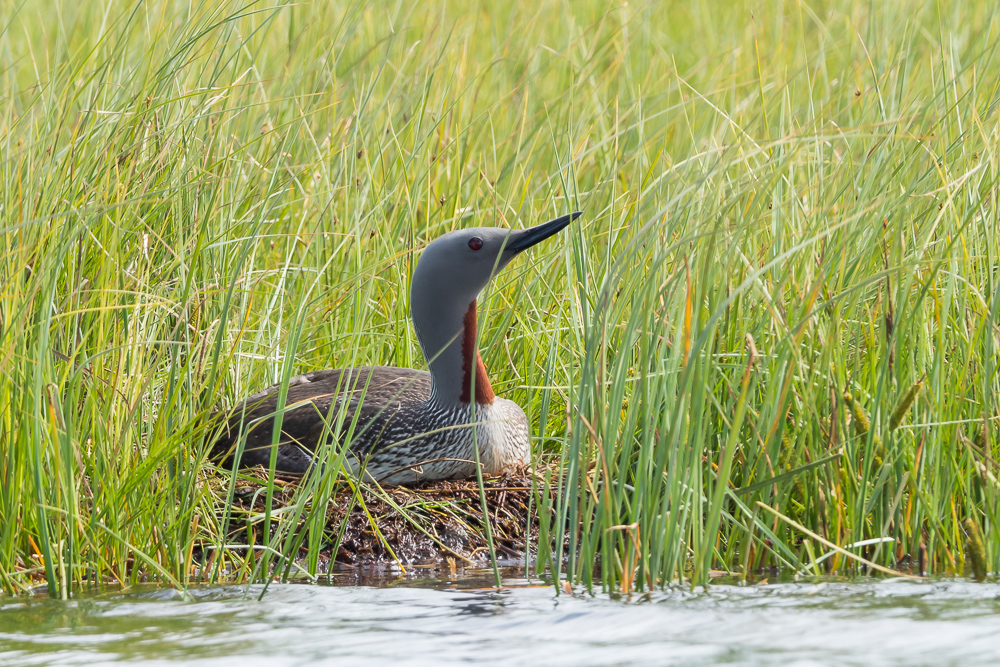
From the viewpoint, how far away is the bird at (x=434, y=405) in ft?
11.8

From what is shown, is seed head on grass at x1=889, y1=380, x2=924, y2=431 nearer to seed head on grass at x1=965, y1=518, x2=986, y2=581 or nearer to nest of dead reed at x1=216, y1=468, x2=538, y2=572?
seed head on grass at x1=965, y1=518, x2=986, y2=581

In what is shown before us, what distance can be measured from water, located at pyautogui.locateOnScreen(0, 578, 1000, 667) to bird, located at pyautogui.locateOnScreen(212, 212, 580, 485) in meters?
0.98

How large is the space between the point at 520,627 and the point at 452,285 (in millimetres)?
1577

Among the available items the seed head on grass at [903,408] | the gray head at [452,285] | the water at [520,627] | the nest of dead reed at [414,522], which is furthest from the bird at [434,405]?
the seed head on grass at [903,408]

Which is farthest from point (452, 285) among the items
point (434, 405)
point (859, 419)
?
point (859, 419)

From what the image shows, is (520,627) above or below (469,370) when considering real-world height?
below

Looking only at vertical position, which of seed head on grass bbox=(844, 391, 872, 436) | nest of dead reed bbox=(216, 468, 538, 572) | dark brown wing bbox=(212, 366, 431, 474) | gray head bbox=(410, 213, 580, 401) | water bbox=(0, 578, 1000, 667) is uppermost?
gray head bbox=(410, 213, 580, 401)

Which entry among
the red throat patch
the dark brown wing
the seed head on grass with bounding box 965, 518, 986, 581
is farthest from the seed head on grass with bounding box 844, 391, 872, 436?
the dark brown wing

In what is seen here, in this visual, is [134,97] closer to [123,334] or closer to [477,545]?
Answer: [123,334]

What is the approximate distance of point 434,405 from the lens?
12.4 ft

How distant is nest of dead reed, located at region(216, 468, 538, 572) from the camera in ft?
10.5

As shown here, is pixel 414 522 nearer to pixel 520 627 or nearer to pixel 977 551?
pixel 520 627

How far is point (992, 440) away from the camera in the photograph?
298cm

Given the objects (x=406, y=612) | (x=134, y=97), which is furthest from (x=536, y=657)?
(x=134, y=97)
